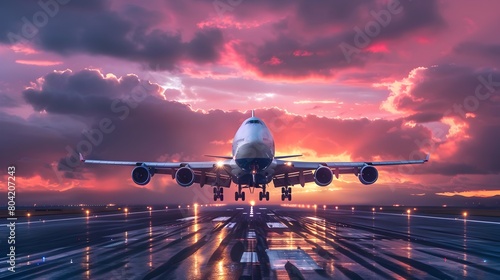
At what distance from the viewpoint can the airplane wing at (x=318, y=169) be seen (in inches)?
1799

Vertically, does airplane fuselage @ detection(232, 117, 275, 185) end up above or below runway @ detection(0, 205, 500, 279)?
above

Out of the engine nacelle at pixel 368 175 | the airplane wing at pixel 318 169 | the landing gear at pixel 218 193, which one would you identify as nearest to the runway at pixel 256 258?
the airplane wing at pixel 318 169

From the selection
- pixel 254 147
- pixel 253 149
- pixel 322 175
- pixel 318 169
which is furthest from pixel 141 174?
pixel 322 175

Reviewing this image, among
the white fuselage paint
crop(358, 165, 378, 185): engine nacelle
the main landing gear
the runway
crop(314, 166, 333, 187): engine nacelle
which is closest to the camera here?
the runway

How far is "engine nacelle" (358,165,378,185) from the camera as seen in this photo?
46.3 metres

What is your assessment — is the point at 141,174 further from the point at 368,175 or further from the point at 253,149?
the point at 368,175

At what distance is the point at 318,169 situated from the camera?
4553 centimetres

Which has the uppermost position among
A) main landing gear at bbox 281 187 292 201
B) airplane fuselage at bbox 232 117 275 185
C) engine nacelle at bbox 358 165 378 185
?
airplane fuselage at bbox 232 117 275 185

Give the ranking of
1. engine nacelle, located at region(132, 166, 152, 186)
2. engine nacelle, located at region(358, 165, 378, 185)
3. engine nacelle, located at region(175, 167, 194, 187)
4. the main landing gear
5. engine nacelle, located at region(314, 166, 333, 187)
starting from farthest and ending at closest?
1. the main landing gear
2. engine nacelle, located at region(358, 165, 378, 185)
3. engine nacelle, located at region(132, 166, 152, 186)
4. engine nacelle, located at region(314, 166, 333, 187)
5. engine nacelle, located at region(175, 167, 194, 187)

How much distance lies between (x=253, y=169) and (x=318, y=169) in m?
7.39

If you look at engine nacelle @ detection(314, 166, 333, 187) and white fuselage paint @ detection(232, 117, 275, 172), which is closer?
white fuselage paint @ detection(232, 117, 275, 172)

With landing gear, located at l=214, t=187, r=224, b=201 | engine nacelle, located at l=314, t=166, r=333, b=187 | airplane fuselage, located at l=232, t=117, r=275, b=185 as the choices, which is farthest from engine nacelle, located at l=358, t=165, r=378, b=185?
landing gear, located at l=214, t=187, r=224, b=201

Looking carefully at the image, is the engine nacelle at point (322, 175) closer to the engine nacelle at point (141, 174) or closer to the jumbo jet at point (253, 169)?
the jumbo jet at point (253, 169)

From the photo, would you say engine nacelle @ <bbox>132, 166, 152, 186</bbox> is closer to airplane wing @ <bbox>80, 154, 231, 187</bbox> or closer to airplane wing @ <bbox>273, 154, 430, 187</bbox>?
airplane wing @ <bbox>80, 154, 231, 187</bbox>
